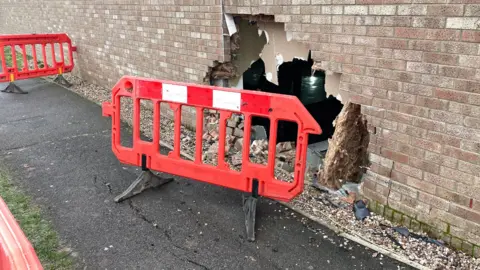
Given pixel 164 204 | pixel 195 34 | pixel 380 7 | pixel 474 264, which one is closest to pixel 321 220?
pixel 474 264

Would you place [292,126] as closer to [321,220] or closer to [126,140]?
[126,140]

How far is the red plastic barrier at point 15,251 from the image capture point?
6.21 ft

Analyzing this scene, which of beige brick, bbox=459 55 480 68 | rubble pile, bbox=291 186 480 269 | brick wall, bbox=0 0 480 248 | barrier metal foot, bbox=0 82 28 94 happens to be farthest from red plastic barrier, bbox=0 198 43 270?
barrier metal foot, bbox=0 82 28 94

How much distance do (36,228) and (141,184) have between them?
3.64 ft

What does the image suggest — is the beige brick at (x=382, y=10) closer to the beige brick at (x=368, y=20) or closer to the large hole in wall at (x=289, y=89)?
the beige brick at (x=368, y=20)

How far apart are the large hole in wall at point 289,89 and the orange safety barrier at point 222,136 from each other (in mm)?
989

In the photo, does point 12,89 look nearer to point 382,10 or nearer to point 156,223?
point 156,223

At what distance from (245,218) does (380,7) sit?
2302mm

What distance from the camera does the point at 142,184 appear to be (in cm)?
455

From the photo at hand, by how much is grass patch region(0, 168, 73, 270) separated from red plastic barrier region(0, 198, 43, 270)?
4.27ft

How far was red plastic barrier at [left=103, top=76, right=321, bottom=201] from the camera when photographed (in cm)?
361

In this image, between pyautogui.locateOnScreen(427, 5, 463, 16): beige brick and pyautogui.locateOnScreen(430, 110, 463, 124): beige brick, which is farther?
pyautogui.locateOnScreen(430, 110, 463, 124): beige brick

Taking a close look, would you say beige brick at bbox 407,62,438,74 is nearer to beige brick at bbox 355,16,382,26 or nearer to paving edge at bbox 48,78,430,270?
beige brick at bbox 355,16,382,26

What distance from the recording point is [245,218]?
3.98 metres
